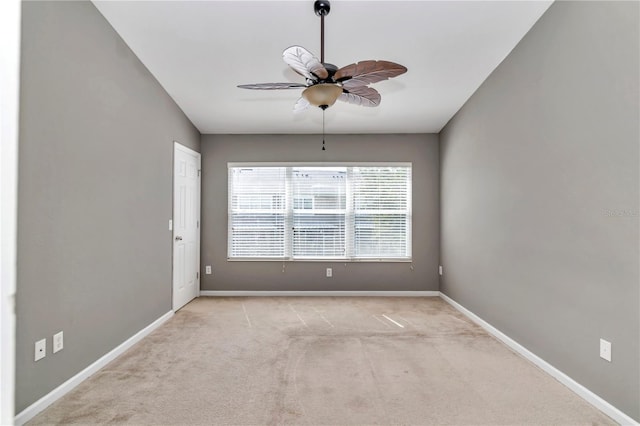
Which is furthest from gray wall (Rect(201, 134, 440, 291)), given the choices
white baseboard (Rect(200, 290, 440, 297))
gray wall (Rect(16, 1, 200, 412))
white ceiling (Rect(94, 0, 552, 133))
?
gray wall (Rect(16, 1, 200, 412))

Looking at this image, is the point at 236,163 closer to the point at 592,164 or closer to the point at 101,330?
the point at 101,330

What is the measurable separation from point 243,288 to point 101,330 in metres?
2.45

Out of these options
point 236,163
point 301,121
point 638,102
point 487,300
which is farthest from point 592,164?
point 236,163

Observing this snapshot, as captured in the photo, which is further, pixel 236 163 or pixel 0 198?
pixel 236 163

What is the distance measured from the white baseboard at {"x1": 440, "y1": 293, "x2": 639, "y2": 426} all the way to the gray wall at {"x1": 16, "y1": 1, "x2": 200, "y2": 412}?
353 cm

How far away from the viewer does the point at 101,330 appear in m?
2.75

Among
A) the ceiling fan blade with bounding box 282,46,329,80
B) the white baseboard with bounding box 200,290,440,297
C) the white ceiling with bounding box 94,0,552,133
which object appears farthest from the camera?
the white baseboard with bounding box 200,290,440,297

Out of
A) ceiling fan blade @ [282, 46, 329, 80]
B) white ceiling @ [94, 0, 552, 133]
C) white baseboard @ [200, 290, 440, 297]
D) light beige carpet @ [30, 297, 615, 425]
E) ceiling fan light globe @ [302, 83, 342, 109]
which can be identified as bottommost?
light beige carpet @ [30, 297, 615, 425]

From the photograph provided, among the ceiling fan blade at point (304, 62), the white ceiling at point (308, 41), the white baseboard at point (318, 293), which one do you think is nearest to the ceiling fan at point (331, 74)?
the ceiling fan blade at point (304, 62)

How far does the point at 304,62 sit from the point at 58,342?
249cm

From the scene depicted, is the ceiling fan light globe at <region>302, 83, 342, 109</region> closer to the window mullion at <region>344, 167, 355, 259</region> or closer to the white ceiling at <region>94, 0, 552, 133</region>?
the white ceiling at <region>94, 0, 552, 133</region>

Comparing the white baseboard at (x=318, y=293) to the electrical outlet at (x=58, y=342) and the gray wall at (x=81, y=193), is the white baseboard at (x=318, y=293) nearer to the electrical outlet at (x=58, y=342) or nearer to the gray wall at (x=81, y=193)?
the gray wall at (x=81, y=193)

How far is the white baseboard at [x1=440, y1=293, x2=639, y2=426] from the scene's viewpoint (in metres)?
2.00

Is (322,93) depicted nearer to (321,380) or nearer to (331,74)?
(331,74)
